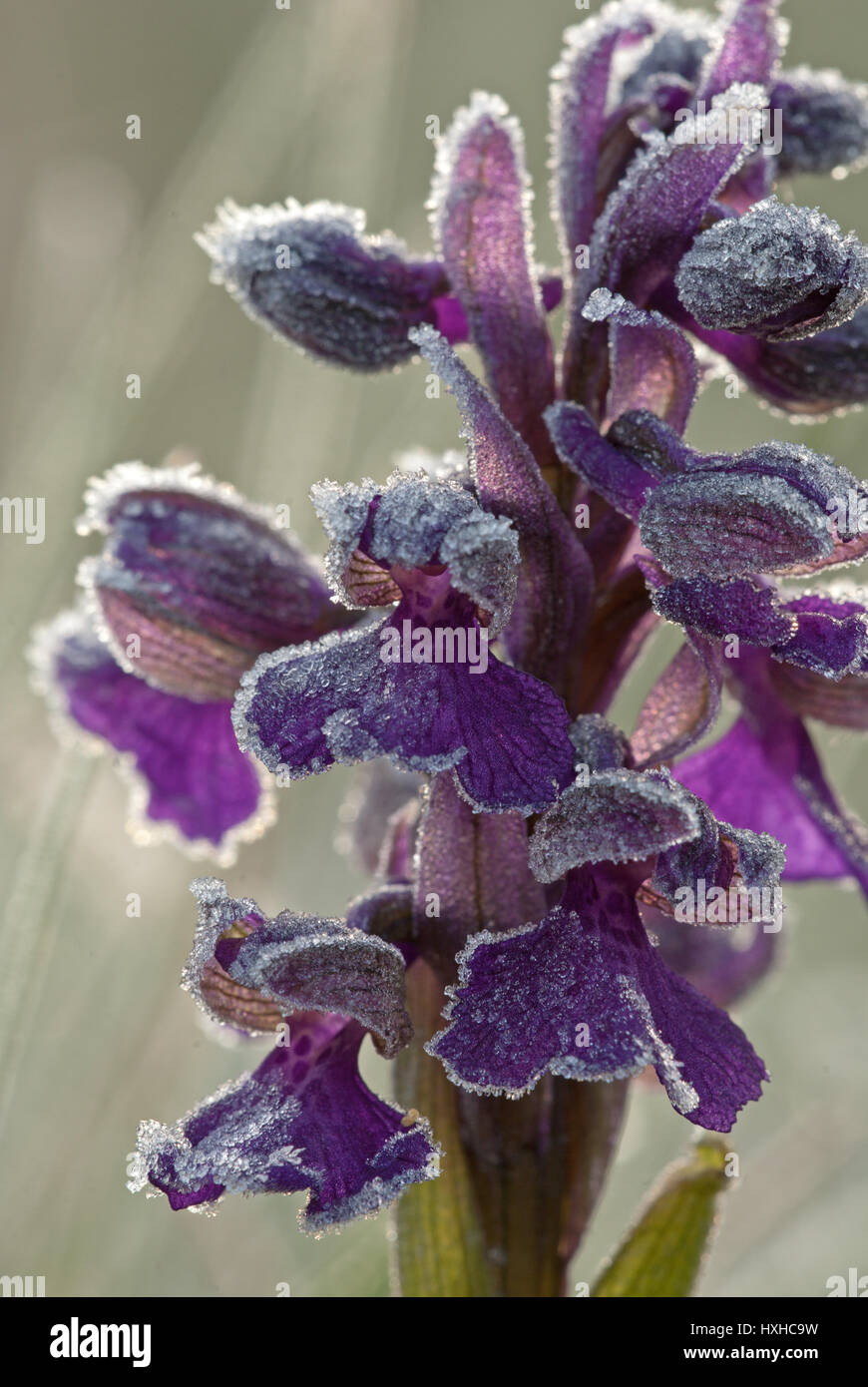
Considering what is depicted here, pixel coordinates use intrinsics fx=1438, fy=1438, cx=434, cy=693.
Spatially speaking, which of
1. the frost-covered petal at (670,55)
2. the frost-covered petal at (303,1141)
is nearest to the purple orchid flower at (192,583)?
the frost-covered petal at (303,1141)

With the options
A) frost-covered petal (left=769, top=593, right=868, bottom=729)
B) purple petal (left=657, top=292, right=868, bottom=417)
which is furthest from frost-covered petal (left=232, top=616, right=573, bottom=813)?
purple petal (left=657, top=292, right=868, bottom=417)

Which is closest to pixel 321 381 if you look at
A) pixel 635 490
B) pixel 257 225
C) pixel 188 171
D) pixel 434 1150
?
pixel 188 171

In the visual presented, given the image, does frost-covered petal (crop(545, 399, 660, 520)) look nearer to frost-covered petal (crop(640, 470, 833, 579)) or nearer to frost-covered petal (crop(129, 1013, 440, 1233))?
frost-covered petal (crop(640, 470, 833, 579))

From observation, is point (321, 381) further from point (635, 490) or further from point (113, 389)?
point (635, 490)

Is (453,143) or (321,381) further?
(321,381)

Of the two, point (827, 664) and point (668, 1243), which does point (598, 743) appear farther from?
point (668, 1243)

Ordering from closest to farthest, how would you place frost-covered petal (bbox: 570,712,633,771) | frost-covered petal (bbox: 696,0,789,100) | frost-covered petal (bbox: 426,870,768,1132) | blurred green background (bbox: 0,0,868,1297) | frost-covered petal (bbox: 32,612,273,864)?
frost-covered petal (bbox: 426,870,768,1132)
frost-covered petal (bbox: 570,712,633,771)
frost-covered petal (bbox: 696,0,789,100)
frost-covered petal (bbox: 32,612,273,864)
blurred green background (bbox: 0,0,868,1297)
